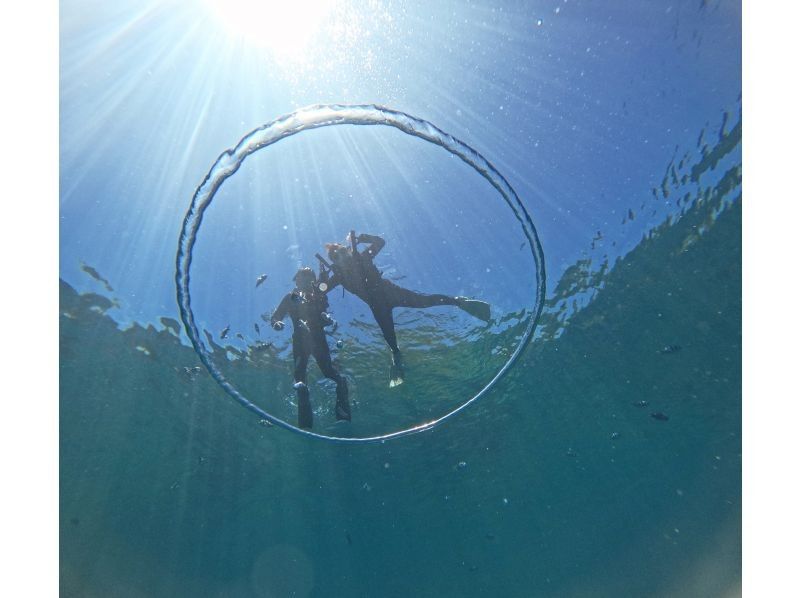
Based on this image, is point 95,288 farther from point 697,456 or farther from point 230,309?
point 697,456

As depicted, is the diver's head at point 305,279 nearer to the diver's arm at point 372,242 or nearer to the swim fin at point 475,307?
the diver's arm at point 372,242

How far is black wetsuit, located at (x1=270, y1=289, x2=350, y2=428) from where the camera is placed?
7.09 m

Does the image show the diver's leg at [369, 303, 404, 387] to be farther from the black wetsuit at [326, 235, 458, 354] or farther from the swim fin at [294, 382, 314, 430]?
the swim fin at [294, 382, 314, 430]

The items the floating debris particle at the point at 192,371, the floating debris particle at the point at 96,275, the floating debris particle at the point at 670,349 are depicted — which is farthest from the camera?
the floating debris particle at the point at 670,349

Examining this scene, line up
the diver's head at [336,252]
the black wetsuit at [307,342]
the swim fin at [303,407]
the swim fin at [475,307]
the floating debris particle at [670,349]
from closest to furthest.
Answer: the diver's head at [336,252]
the black wetsuit at [307,342]
the swim fin at [303,407]
the swim fin at [475,307]
the floating debris particle at [670,349]

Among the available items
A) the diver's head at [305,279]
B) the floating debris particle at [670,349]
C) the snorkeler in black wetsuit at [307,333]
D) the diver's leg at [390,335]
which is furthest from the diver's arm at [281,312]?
the floating debris particle at [670,349]

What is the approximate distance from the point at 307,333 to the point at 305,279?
2.99 feet

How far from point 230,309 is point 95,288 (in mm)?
5612

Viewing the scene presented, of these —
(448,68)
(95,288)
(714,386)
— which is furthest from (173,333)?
(714,386)

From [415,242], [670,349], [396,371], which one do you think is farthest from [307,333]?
[670,349]

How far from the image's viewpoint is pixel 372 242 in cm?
720

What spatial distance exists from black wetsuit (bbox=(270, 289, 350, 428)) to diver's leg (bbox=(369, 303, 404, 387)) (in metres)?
0.81

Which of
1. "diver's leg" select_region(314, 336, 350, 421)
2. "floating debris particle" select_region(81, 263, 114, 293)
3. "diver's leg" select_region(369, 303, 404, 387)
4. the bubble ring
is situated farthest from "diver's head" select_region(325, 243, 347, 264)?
"floating debris particle" select_region(81, 263, 114, 293)

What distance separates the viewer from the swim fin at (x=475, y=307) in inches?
311
